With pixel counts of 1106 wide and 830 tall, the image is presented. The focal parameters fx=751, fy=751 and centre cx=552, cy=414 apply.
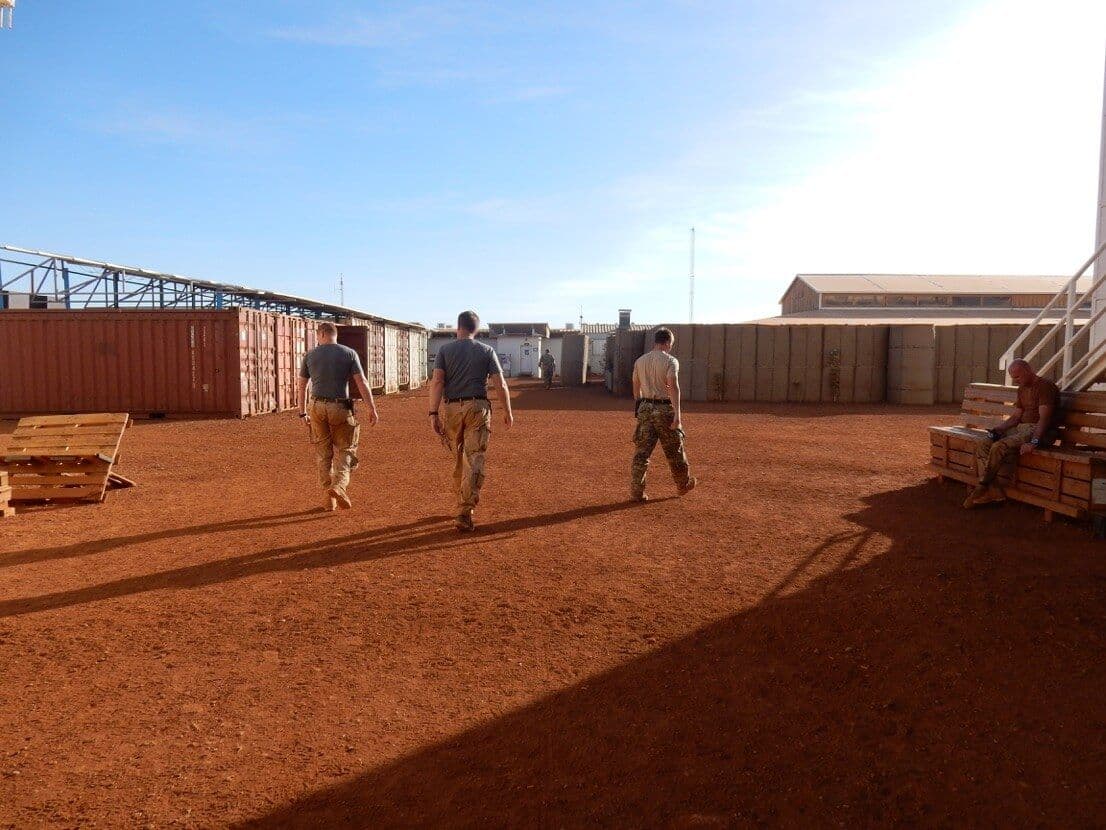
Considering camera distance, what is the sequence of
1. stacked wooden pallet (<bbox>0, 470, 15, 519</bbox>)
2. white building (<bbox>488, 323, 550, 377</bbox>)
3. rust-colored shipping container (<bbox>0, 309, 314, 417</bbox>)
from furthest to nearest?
white building (<bbox>488, 323, 550, 377</bbox>)
rust-colored shipping container (<bbox>0, 309, 314, 417</bbox>)
stacked wooden pallet (<bbox>0, 470, 15, 519</bbox>)

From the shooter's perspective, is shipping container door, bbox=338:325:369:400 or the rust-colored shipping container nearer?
the rust-colored shipping container

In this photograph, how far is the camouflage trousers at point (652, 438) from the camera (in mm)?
7883

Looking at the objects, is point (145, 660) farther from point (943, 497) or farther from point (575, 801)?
point (943, 497)

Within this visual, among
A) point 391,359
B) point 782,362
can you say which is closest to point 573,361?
point 391,359

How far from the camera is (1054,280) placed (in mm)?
36844

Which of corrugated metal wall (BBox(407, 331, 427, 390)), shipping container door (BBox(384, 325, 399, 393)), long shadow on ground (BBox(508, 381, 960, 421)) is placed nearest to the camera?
long shadow on ground (BBox(508, 381, 960, 421))

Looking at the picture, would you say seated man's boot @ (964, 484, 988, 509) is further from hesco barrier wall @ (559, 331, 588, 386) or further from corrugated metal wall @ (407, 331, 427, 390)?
corrugated metal wall @ (407, 331, 427, 390)

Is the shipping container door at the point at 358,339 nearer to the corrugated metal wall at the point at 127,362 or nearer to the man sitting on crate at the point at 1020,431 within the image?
the corrugated metal wall at the point at 127,362

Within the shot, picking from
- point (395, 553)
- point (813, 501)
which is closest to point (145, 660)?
point (395, 553)

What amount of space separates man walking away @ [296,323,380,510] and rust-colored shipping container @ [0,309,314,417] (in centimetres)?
1136

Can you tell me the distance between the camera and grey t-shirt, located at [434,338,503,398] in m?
6.51

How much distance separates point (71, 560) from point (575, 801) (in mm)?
4808

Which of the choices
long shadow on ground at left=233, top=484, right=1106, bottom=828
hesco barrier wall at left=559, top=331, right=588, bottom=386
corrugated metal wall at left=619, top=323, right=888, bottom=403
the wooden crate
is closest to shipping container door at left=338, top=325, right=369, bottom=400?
corrugated metal wall at left=619, top=323, right=888, bottom=403

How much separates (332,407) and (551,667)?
14.1ft
